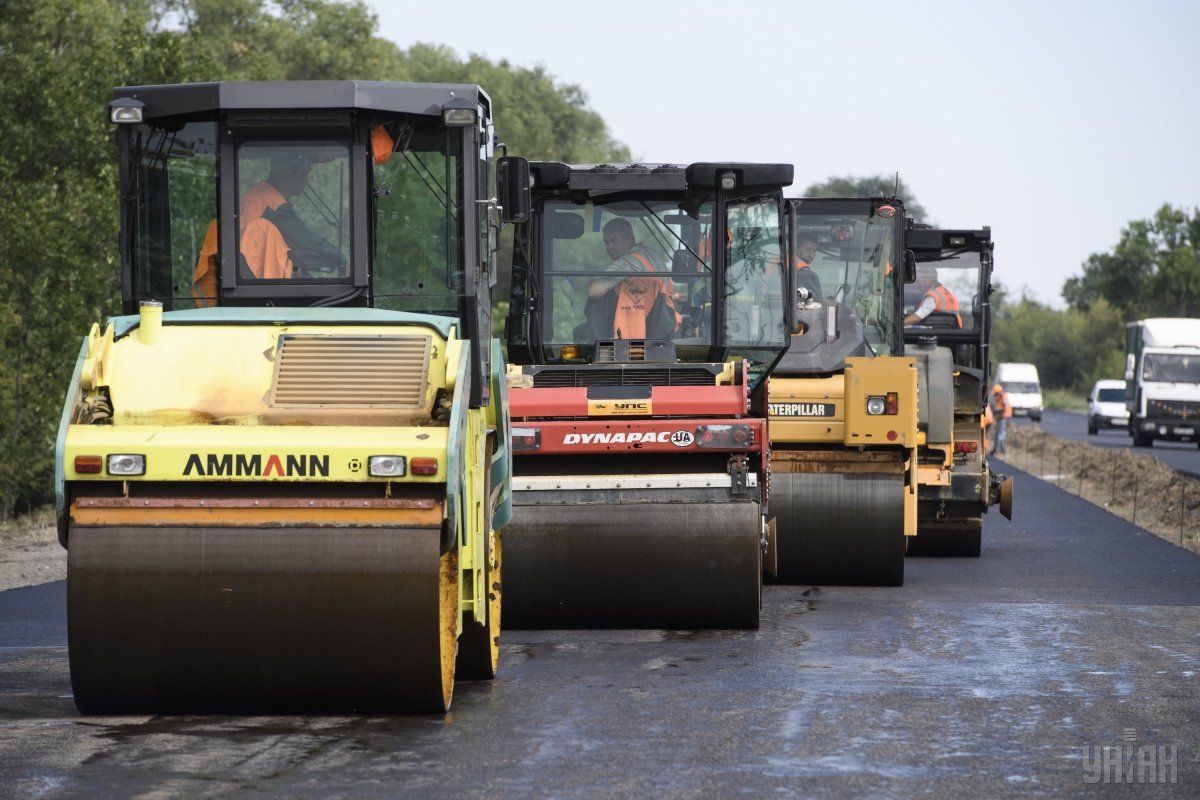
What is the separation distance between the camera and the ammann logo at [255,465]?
25.2 feet

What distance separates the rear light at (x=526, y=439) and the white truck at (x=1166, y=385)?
39352 millimetres

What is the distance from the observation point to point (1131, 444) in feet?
172

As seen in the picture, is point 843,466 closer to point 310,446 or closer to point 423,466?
point 423,466

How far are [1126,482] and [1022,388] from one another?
126 feet

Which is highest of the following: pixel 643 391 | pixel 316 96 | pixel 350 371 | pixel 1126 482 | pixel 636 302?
pixel 316 96

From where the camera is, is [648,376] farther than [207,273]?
Yes

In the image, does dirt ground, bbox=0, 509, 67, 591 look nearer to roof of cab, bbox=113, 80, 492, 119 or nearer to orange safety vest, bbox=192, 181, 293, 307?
orange safety vest, bbox=192, 181, 293, 307

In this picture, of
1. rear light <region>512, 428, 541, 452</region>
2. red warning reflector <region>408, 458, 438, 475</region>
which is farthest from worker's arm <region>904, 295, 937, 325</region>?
red warning reflector <region>408, 458, 438, 475</region>

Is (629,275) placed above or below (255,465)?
above

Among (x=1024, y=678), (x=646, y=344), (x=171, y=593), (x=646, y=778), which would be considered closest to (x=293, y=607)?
(x=171, y=593)

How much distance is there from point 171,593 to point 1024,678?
440cm

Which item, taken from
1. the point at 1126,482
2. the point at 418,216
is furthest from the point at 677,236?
the point at 1126,482

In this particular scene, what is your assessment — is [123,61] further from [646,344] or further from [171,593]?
[171,593]

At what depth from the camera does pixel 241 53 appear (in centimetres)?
5219
